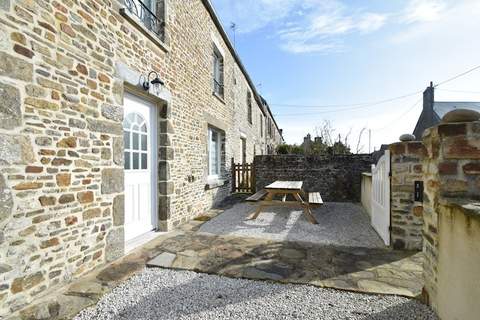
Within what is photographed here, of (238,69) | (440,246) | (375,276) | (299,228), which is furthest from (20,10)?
(238,69)

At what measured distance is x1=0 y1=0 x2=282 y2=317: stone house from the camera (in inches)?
85.4

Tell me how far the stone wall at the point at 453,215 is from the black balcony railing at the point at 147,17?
179 inches

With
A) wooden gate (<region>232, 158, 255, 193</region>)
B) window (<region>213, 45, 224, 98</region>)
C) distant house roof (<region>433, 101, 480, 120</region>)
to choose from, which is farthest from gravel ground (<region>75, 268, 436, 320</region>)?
distant house roof (<region>433, 101, 480, 120</region>)

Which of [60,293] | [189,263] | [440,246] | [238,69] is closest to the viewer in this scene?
[440,246]

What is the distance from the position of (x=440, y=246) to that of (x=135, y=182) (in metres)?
4.03

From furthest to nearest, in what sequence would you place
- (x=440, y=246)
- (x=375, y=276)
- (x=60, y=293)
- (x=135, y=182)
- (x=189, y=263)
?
(x=135, y=182) < (x=189, y=263) < (x=375, y=276) < (x=60, y=293) < (x=440, y=246)

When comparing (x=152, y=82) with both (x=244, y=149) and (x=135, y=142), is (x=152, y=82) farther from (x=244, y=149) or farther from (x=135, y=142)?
(x=244, y=149)

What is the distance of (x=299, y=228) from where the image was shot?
4797 millimetres

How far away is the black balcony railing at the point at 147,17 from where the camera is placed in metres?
4.00

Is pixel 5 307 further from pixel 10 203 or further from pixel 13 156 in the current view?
pixel 13 156

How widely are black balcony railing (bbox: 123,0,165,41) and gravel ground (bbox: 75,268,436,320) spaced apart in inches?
163

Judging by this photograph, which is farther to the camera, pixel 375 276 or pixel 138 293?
pixel 375 276

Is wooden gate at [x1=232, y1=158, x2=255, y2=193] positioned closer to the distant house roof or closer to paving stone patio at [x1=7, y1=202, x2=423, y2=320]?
paving stone patio at [x1=7, y1=202, x2=423, y2=320]

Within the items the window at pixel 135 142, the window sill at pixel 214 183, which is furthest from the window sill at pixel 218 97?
the window at pixel 135 142
